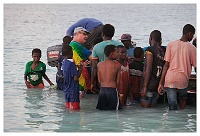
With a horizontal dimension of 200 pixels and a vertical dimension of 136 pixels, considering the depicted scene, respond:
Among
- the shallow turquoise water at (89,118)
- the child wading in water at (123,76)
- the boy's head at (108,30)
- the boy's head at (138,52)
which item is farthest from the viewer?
the boy's head at (138,52)

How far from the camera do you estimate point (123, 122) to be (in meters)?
10.5

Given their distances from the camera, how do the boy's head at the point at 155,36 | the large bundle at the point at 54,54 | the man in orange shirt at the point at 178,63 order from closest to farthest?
1. the man in orange shirt at the point at 178,63
2. the boy's head at the point at 155,36
3. the large bundle at the point at 54,54

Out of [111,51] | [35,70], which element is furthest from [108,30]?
[35,70]

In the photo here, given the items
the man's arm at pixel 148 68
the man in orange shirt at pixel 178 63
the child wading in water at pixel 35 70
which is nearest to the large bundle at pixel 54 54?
the child wading in water at pixel 35 70

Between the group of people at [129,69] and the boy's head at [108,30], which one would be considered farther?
the boy's head at [108,30]

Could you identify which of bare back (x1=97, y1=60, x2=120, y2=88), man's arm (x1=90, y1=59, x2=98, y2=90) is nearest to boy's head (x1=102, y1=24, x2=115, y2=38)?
man's arm (x1=90, y1=59, x2=98, y2=90)

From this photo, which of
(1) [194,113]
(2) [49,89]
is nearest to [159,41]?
(1) [194,113]

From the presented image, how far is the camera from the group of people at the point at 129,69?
11.0 m

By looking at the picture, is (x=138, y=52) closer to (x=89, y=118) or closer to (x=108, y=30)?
(x=108, y=30)

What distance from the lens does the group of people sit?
10969mm

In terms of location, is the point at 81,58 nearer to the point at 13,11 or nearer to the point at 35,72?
the point at 35,72

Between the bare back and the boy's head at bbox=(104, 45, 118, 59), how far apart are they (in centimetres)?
10

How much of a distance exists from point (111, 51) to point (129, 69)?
38.5 inches

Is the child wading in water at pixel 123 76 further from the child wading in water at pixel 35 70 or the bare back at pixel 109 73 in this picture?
the child wading in water at pixel 35 70
